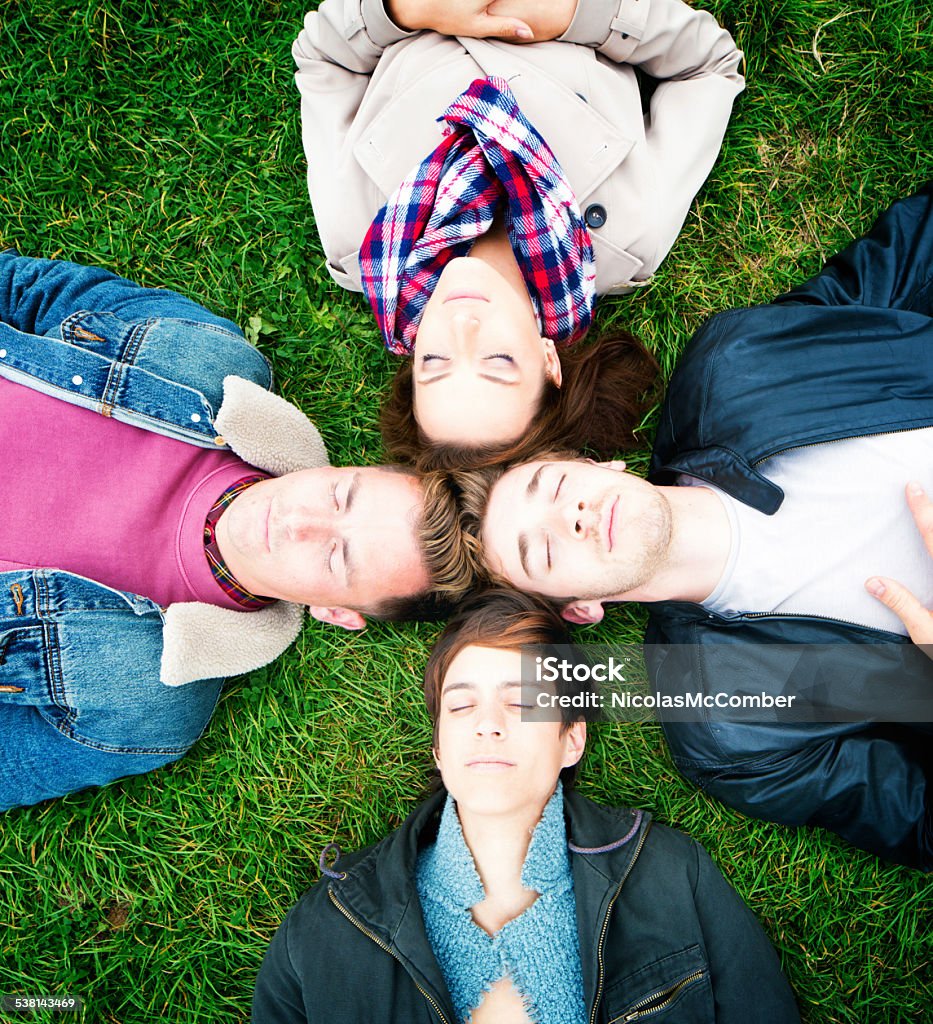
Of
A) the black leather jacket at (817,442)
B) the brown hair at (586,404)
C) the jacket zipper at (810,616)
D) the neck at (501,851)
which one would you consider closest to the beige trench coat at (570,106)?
the brown hair at (586,404)

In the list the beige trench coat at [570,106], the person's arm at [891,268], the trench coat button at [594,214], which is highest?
the beige trench coat at [570,106]

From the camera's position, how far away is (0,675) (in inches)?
125

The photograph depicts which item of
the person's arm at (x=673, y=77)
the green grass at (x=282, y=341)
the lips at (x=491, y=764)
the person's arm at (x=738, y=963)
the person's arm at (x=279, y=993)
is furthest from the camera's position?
the green grass at (x=282, y=341)

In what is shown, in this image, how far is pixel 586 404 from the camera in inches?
139

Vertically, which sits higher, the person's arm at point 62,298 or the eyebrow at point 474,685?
the person's arm at point 62,298

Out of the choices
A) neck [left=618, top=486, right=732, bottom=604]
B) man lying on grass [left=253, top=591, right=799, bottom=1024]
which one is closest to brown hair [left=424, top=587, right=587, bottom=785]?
man lying on grass [left=253, top=591, right=799, bottom=1024]

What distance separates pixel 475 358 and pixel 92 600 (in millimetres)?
1930

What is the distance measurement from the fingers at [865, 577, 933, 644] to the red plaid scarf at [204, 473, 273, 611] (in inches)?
105

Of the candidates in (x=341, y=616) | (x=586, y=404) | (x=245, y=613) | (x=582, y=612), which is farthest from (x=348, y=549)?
(x=586, y=404)

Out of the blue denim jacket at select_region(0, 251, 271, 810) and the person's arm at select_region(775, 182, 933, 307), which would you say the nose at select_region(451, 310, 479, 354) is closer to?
the blue denim jacket at select_region(0, 251, 271, 810)

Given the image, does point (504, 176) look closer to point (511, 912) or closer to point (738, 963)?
point (511, 912)

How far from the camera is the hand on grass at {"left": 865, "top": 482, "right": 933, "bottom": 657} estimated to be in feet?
9.57

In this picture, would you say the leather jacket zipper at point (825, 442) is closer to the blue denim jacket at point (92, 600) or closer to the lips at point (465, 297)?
the lips at point (465, 297)

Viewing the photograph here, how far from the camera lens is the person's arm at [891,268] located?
330cm
